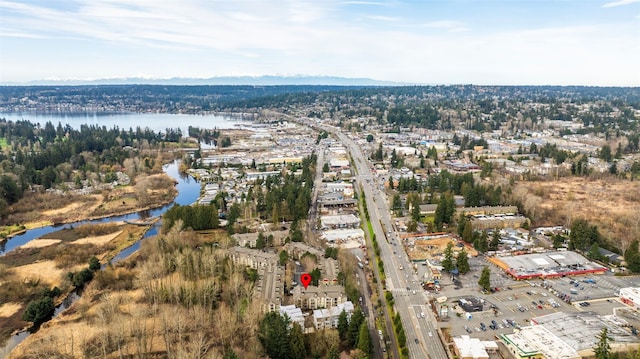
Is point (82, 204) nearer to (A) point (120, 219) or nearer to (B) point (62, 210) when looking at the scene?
(B) point (62, 210)

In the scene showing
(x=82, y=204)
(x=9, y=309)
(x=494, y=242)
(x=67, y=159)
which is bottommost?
(x=9, y=309)

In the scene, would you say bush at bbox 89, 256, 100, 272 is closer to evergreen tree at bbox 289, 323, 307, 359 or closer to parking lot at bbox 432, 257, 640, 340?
evergreen tree at bbox 289, 323, 307, 359

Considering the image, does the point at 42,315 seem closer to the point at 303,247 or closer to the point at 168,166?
the point at 303,247

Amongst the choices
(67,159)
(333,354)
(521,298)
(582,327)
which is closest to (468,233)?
(521,298)

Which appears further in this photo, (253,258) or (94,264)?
(94,264)

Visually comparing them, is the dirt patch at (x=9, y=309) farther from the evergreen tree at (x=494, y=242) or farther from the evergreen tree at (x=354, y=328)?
the evergreen tree at (x=494, y=242)

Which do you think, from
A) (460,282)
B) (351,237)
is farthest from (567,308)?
(351,237)

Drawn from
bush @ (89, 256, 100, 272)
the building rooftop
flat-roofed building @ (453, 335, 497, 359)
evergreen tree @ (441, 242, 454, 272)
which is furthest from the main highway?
bush @ (89, 256, 100, 272)
